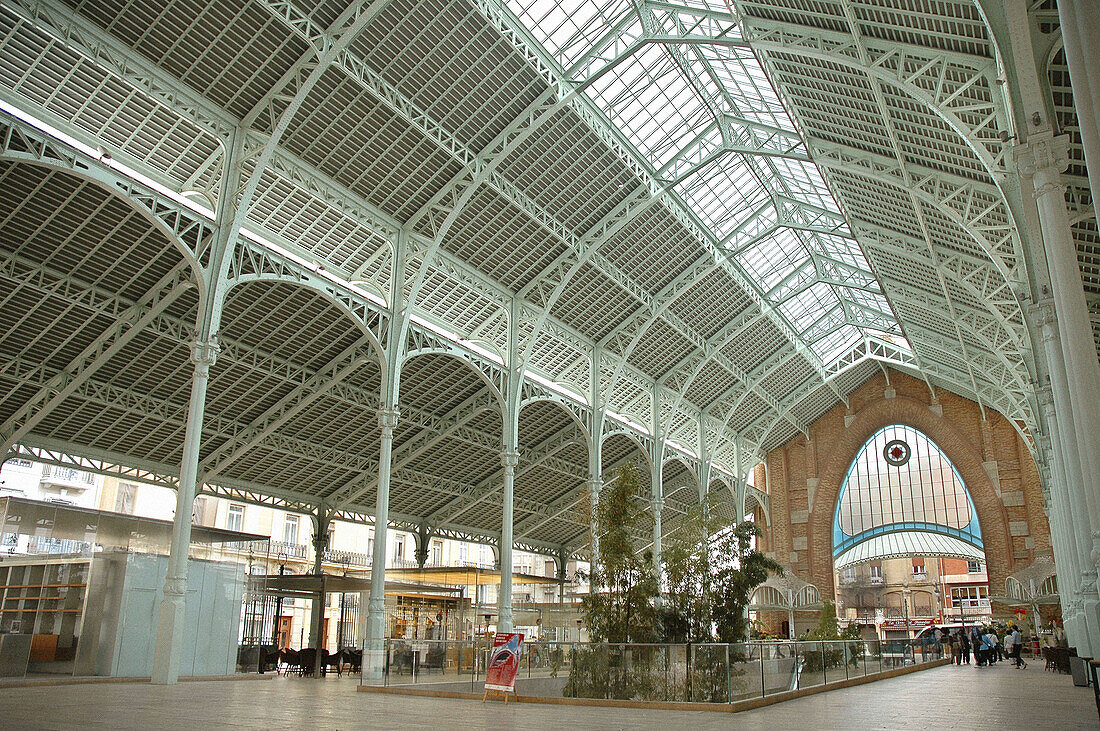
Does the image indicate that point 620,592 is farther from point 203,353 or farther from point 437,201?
point 437,201

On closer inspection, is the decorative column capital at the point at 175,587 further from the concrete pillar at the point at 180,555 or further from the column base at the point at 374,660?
the column base at the point at 374,660

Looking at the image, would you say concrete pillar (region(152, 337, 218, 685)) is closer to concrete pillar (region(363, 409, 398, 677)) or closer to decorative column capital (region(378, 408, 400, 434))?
concrete pillar (region(363, 409, 398, 677))

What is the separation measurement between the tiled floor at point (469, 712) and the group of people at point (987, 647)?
17.6 meters

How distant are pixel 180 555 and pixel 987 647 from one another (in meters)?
33.8

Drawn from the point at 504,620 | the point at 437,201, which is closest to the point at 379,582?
the point at 504,620

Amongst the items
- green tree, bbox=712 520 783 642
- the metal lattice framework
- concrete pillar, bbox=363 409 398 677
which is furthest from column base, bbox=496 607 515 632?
green tree, bbox=712 520 783 642

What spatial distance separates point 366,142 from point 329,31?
465 centimetres

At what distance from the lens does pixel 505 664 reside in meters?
17.9

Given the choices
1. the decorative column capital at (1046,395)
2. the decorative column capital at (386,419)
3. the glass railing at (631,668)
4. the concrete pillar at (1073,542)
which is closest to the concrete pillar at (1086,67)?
the concrete pillar at (1073,542)

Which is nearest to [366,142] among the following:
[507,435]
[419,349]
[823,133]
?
[419,349]

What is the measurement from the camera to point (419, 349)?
29.6 meters

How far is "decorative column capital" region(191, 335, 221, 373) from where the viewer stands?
68.8 ft

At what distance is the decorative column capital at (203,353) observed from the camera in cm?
2097

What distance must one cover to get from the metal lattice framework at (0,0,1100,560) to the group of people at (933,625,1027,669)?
11.7m
